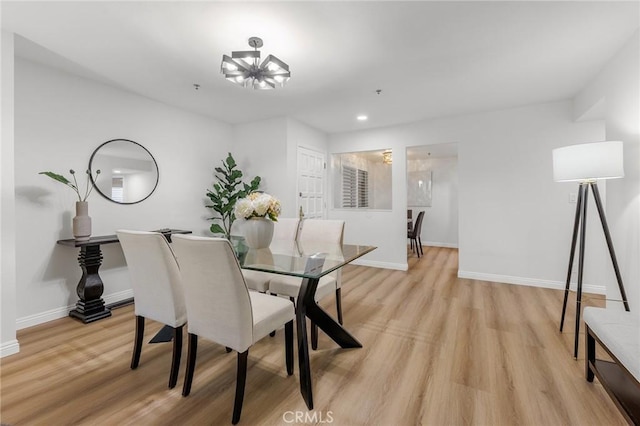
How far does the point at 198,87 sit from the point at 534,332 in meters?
4.12

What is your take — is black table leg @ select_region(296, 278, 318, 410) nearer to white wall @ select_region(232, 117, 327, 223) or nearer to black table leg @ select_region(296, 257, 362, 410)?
black table leg @ select_region(296, 257, 362, 410)

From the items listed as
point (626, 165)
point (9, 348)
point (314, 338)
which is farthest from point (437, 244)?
point (9, 348)

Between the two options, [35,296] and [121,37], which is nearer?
[121,37]

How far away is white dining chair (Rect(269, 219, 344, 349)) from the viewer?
7.33ft

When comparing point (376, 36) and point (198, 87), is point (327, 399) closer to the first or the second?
point (376, 36)

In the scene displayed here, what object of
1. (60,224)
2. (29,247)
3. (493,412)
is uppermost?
(60,224)

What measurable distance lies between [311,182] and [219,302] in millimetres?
3547

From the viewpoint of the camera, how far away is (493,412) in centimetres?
148

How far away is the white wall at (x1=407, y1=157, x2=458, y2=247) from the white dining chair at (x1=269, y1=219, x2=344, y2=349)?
5131 mm

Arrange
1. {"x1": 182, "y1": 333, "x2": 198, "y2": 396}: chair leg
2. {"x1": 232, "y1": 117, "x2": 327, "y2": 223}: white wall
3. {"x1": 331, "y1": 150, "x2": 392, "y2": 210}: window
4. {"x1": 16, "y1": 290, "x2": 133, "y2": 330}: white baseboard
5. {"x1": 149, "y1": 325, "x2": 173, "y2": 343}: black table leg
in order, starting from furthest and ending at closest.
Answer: {"x1": 331, "y1": 150, "x2": 392, "y2": 210}: window
{"x1": 232, "y1": 117, "x2": 327, "y2": 223}: white wall
{"x1": 16, "y1": 290, "x2": 133, "y2": 330}: white baseboard
{"x1": 149, "y1": 325, "x2": 173, "y2": 343}: black table leg
{"x1": 182, "y1": 333, "x2": 198, "y2": 396}: chair leg

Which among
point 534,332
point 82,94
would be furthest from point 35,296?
point 534,332

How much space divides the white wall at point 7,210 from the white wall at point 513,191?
456 cm

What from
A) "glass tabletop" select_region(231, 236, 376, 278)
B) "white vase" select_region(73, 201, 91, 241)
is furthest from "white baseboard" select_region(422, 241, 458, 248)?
"white vase" select_region(73, 201, 91, 241)

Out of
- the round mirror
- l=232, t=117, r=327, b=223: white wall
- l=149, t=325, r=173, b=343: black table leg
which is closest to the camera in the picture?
l=149, t=325, r=173, b=343: black table leg
